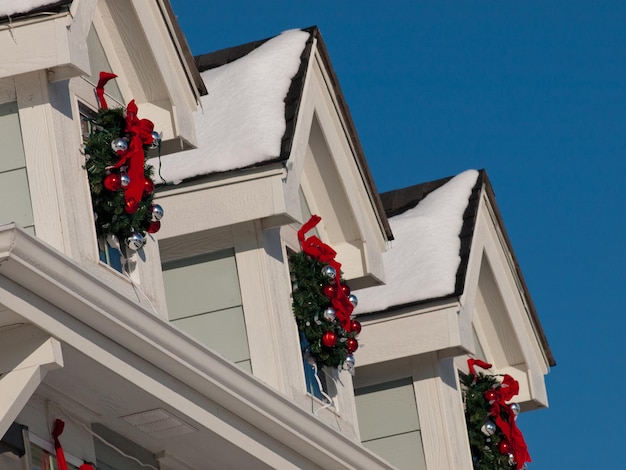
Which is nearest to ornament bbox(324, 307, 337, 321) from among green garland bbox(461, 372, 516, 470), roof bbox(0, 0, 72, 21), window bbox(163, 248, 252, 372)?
window bbox(163, 248, 252, 372)

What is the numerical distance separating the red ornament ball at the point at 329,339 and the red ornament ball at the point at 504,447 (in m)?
3.28

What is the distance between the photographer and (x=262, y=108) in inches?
504

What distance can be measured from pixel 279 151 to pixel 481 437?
4464 millimetres

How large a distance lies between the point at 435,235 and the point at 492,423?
1676 millimetres

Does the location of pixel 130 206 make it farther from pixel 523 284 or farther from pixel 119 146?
pixel 523 284

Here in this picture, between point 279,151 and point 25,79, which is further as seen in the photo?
point 279,151

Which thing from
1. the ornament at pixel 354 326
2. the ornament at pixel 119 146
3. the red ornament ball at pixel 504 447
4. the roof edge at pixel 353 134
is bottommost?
the ornament at pixel 119 146

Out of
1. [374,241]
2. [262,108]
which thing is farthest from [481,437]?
[262,108]

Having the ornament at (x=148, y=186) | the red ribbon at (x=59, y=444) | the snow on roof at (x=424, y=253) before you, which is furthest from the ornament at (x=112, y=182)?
the snow on roof at (x=424, y=253)

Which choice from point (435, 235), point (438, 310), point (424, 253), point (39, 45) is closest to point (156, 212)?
point (39, 45)

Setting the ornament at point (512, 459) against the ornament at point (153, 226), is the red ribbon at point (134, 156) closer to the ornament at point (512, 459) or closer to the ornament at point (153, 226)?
the ornament at point (153, 226)

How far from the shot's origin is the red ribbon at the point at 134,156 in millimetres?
10562

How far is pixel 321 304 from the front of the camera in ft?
42.9

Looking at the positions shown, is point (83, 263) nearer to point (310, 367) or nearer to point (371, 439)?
point (310, 367)
